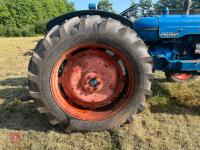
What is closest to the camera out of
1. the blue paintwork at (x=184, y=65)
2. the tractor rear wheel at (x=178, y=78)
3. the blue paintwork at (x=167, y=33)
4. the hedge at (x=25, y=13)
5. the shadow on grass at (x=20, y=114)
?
the shadow on grass at (x=20, y=114)

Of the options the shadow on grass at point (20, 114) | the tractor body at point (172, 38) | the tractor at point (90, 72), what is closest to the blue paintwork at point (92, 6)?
the tractor at point (90, 72)

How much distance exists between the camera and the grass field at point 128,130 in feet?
13.5

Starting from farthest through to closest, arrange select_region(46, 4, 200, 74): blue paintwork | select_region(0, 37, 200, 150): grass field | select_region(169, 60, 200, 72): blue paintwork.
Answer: select_region(46, 4, 200, 74): blue paintwork → select_region(169, 60, 200, 72): blue paintwork → select_region(0, 37, 200, 150): grass field

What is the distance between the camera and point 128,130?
14.6 ft

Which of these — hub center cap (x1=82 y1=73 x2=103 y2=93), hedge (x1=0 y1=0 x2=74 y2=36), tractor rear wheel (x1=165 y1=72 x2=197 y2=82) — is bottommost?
hedge (x1=0 y1=0 x2=74 y2=36)

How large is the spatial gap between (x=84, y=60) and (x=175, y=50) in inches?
56.9

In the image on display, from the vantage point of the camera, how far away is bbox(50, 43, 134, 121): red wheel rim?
4.49m

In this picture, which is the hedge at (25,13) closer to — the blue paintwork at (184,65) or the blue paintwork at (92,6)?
the blue paintwork at (92,6)

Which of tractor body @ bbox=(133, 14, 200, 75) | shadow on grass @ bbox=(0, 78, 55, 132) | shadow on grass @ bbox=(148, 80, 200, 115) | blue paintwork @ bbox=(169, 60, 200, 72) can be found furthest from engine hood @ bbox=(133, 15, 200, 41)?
shadow on grass @ bbox=(0, 78, 55, 132)

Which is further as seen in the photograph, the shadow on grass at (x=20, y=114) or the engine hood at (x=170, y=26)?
the engine hood at (x=170, y=26)

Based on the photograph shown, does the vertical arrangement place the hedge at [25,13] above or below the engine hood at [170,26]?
below

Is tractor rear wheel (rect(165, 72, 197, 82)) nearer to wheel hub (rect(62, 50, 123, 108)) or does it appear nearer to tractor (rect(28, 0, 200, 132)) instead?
tractor (rect(28, 0, 200, 132))

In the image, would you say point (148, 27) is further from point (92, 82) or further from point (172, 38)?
point (92, 82)

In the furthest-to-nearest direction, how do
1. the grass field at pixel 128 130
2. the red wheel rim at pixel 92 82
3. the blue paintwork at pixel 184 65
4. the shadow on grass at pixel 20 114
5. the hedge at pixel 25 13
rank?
the hedge at pixel 25 13 < the blue paintwork at pixel 184 65 < the shadow on grass at pixel 20 114 < the red wheel rim at pixel 92 82 < the grass field at pixel 128 130
